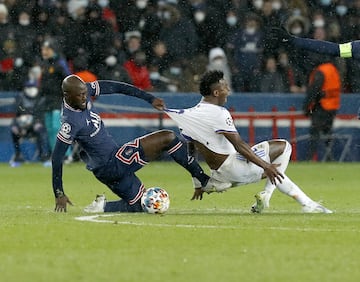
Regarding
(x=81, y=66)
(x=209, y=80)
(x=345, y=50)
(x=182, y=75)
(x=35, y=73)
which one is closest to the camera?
(x=209, y=80)

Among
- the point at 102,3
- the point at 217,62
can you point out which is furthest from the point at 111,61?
the point at 217,62

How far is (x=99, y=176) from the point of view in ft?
47.6

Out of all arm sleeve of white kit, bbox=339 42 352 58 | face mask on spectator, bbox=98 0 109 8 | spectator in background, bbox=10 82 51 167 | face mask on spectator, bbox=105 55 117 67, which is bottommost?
spectator in background, bbox=10 82 51 167

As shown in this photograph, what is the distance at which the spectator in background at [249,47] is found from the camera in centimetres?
2650

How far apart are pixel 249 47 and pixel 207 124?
1289cm

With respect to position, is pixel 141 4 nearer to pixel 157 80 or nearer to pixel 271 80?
pixel 157 80

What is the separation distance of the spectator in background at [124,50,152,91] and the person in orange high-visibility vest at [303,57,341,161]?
10.4 ft

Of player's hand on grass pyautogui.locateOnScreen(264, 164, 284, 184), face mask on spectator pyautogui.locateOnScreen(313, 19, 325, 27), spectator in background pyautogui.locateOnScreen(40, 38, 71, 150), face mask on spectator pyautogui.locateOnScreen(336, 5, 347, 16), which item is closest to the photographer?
player's hand on grass pyautogui.locateOnScreen(264, 164, 284, 184)

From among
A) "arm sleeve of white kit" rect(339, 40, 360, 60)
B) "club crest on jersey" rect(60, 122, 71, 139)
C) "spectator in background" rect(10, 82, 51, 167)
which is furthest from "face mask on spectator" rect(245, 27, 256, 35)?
"club crest on jersey" rect(60, 122, 71, 139)

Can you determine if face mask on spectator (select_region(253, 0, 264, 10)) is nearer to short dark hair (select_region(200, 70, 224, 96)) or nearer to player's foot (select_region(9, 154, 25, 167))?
player's foot (select_region(9, 154, 25, 167))

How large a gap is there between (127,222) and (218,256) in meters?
2.88

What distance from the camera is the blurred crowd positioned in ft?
86.0

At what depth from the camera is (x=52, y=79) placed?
24.8m

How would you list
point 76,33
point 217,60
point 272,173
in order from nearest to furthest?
1. point 272,173
2. point 217,60
3. point 76,33
